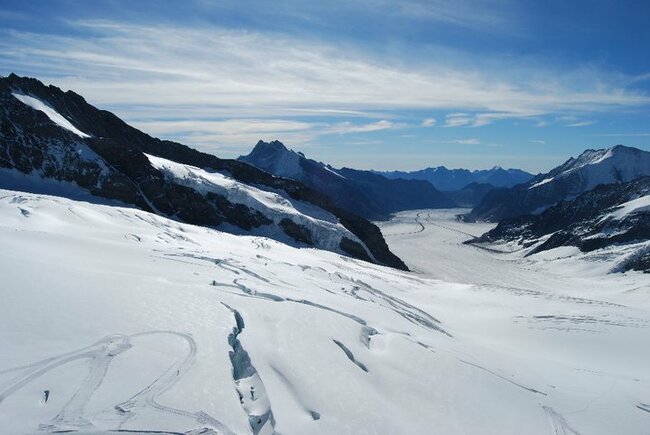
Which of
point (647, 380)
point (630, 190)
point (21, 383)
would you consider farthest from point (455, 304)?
point (630, 190)

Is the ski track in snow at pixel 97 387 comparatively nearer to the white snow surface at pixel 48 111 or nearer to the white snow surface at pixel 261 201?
the white snow surface at pixel 261 201

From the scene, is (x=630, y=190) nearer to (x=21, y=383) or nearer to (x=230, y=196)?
(x=230, y=196)

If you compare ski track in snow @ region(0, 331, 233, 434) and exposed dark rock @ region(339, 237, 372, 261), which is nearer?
ski track in snow @ region(0, 331, 233, 434)

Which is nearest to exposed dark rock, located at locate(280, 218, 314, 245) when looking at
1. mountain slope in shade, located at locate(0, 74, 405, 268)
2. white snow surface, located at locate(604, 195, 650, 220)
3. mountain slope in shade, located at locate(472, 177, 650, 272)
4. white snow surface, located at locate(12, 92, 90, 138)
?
mountain slope in shade, located at locate(0, 74, 405, 268)

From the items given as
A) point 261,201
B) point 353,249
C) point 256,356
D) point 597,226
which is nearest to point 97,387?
point 256,356

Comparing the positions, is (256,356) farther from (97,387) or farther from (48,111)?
(48,111)

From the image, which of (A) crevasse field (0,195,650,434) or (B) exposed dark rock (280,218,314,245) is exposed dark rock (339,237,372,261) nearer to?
(B) exposed dark rock (280,218,314,245)
